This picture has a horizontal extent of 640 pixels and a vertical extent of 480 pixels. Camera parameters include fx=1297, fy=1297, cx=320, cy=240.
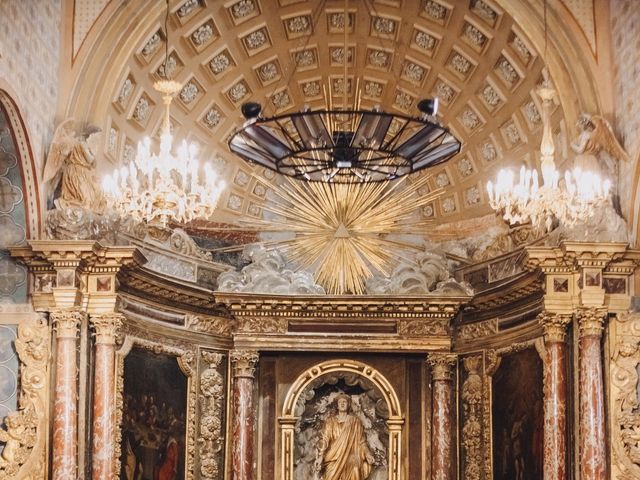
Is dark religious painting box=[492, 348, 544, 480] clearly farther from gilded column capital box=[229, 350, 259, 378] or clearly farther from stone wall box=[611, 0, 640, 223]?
Answer: gilded column capital box=[229, 350, 259, 378]

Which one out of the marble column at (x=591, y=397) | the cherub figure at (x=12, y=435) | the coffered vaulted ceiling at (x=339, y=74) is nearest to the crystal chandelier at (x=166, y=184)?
the cherub figure at (x=12, y=435)

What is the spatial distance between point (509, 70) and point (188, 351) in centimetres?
734

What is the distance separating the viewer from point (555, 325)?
19.8 metres

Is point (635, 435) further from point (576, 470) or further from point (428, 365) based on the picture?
Result: point (428, 365)

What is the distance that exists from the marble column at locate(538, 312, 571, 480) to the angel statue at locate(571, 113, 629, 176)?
236cm

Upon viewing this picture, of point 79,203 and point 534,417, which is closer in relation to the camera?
point 79,203

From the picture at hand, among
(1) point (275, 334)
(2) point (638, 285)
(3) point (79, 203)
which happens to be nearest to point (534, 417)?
(2) point (638, 285)

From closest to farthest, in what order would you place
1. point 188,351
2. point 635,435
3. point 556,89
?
point 635,435
point 556,89
point 188,351

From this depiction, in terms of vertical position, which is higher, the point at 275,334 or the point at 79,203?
the point at 79,203

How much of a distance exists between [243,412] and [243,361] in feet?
2.96

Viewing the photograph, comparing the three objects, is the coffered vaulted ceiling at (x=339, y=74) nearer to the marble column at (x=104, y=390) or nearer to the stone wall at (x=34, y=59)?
the stone wall at (x=34, y=59)

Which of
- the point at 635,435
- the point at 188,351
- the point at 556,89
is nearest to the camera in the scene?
the point at 635,435

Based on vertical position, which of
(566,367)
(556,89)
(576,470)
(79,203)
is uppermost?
(556,89)

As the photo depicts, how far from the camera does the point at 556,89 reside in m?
20.3
